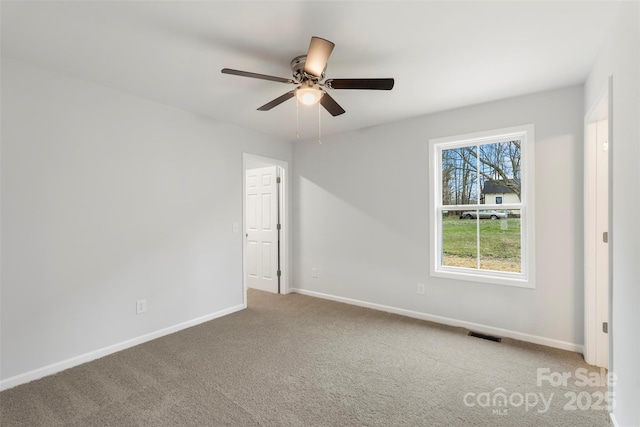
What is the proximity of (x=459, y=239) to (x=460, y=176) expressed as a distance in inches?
29.1

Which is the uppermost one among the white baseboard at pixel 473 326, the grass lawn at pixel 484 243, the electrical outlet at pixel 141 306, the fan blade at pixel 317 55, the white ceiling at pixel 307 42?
the white ceiling at pixel 307 42

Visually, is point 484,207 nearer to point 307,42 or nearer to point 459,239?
point 459,239

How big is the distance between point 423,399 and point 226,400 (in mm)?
1387

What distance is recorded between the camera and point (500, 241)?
3174mm

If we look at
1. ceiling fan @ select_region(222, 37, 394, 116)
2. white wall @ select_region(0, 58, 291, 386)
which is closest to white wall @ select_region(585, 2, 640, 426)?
ceiling fan @ select_region(222, 37, 394, 116)

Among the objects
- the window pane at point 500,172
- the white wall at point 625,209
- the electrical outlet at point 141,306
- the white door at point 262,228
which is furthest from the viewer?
the white door at point 262,228

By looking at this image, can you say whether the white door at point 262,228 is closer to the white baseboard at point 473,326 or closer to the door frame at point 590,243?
the white baseboard at point 473,326

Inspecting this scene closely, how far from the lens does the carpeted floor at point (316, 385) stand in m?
1.88

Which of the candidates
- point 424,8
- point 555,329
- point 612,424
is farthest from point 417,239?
point 424,8

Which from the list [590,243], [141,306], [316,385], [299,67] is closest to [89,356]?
[141,306]

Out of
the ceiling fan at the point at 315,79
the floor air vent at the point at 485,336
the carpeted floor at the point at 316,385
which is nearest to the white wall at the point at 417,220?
the floor air vent at the point at 485,336

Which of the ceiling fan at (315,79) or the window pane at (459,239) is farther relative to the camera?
the window pane at (459,239)

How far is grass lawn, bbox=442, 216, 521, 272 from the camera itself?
3102 mm

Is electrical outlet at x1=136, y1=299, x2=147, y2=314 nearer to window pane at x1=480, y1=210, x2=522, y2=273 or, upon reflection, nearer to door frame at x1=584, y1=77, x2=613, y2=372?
window pane at x1=480, y1=210, x2=522, y2=273
